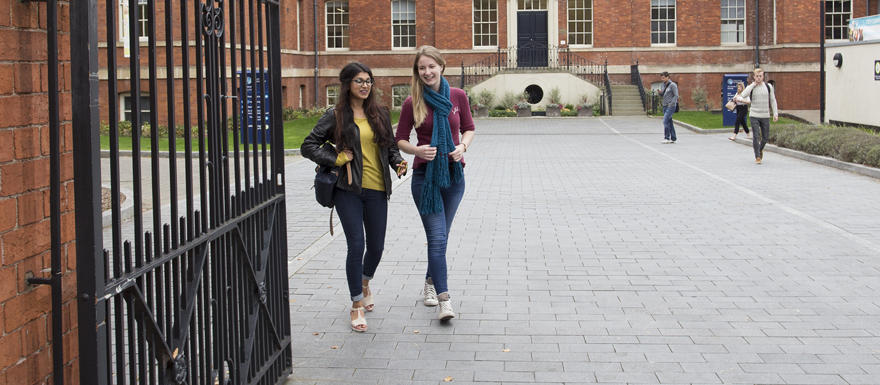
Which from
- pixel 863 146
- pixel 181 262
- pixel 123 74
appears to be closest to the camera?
pixel 181 262

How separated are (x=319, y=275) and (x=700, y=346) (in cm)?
342

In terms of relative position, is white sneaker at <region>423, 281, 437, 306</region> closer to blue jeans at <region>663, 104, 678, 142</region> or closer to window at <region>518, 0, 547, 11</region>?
blue jeans at <region>663, 104, 678, 142</region>

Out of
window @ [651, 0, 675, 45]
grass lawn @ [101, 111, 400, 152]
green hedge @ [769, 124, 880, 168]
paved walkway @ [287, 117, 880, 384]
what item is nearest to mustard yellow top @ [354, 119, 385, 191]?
paved walkway @ [287, 117, 880, 384]

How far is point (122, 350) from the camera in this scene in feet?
10.5

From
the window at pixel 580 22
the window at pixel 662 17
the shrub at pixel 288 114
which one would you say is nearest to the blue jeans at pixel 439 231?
the shrub at pixel 288 114

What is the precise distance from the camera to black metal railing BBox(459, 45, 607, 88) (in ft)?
128

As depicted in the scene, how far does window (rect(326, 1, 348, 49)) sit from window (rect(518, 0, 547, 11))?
23.7 ft

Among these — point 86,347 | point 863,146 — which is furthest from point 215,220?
point 863,146

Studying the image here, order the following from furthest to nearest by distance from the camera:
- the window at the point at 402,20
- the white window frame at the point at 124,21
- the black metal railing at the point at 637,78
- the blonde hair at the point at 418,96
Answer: the window at the point at 402,20, the black metal railing at the point at 637,78, the blonde hair at the point at 418,96, the white window frame at the point at 124,21

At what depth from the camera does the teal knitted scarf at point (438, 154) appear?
6.54 m

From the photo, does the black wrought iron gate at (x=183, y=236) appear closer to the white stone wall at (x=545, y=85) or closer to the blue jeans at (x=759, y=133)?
the blue jeans at (x=759, y=133)

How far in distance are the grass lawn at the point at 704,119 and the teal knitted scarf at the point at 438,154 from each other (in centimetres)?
2279

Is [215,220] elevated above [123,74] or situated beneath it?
situated beneath

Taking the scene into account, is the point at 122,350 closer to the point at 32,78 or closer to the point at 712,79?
the point at 32,78
